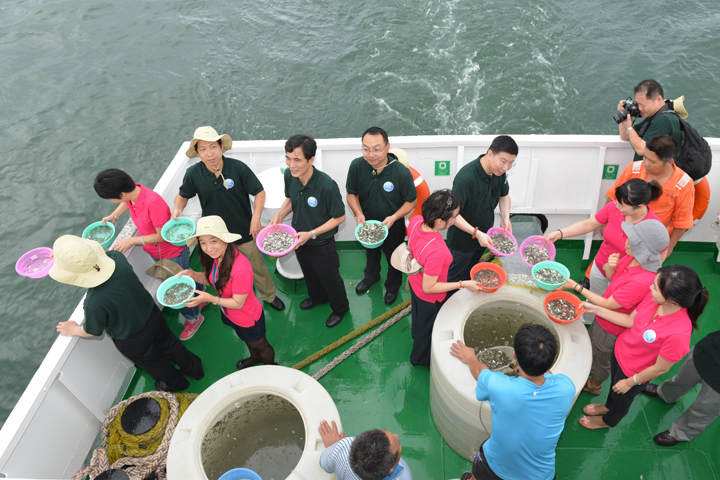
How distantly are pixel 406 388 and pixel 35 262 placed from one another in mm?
3145

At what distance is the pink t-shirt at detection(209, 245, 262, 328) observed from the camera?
120 inches

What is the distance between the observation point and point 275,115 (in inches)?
371

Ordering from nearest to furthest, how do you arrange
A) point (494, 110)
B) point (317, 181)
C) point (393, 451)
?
point (393, 451) < point (317, 181) < point (494, 110)

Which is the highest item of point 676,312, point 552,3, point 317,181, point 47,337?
point 552,3

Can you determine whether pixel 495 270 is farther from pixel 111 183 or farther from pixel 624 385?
pixel 111 183

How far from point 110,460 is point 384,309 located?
250cm

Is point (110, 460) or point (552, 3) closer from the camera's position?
point (110, 460)

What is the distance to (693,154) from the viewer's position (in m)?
3.52

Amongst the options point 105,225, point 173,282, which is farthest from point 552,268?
point 105,225

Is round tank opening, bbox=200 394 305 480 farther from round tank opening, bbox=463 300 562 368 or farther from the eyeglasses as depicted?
the eyeglasses

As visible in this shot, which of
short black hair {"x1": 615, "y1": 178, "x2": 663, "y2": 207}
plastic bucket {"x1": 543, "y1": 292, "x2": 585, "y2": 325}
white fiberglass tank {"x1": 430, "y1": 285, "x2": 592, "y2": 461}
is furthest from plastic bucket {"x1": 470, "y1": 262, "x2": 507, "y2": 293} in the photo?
short black hair {"x1": 615, "y1": 178, "x2": 663, "y2": 207}

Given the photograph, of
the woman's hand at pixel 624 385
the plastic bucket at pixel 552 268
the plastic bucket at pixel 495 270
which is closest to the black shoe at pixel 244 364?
the plastic bucket at pixel 495 270

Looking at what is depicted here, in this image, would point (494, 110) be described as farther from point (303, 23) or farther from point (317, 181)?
point (317, 181)

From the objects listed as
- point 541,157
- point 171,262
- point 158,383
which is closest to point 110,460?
point 158,383
